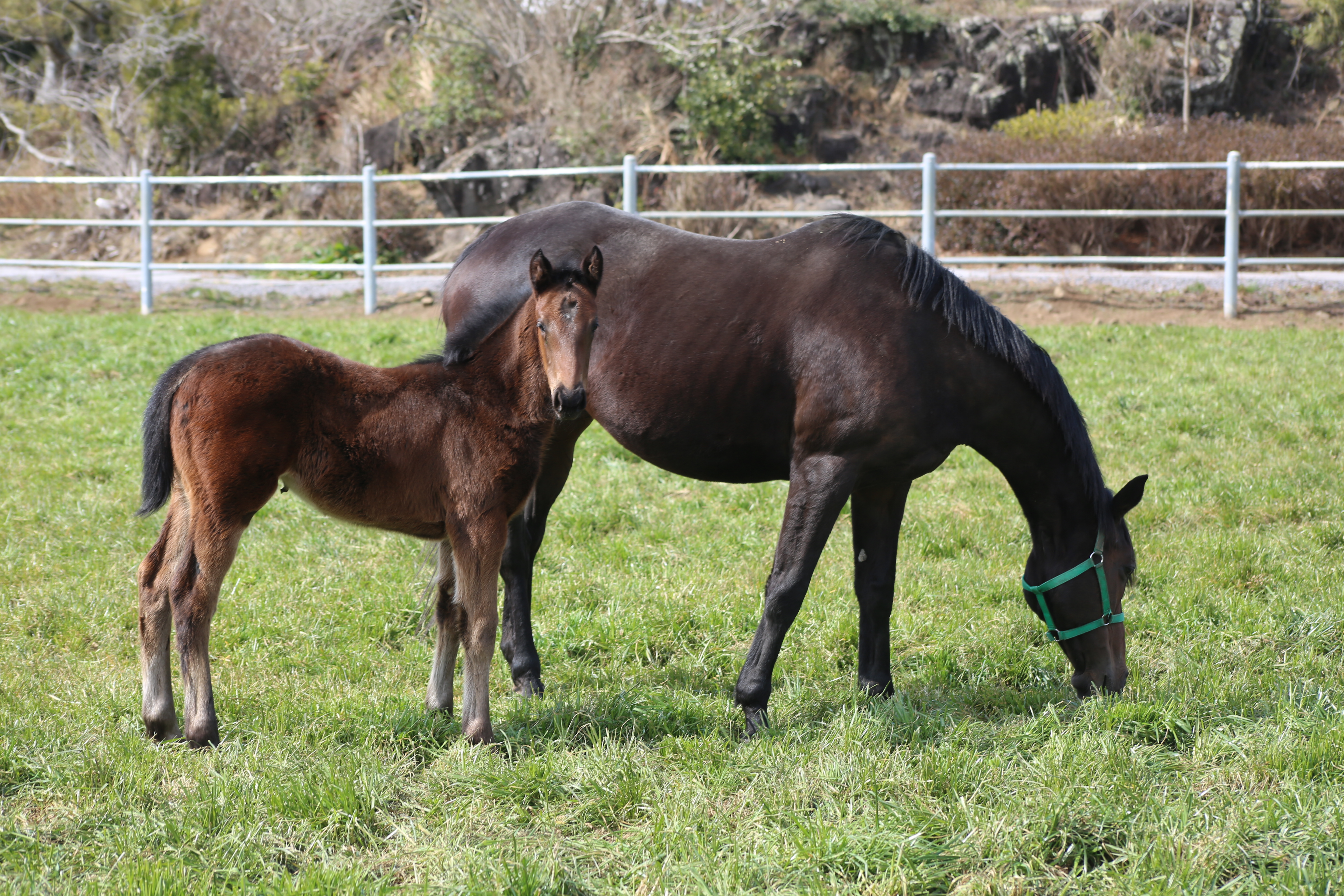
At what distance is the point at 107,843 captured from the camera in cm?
311

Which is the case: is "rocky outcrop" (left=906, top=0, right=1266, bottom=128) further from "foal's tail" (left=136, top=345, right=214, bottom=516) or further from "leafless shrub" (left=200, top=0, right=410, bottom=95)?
"foal's tail" (left=136, top=345, right=214, bottom=516)

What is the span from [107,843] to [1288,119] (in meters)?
22.1

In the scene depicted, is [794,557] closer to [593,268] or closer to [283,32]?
[593,268]

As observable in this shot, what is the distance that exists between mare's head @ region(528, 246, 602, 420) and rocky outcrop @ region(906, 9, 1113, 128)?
18435 millimetres

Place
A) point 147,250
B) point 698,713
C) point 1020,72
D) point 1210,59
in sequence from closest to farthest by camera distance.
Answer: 1. point 698,713
2. point 147,250
3. point 1210,59
4. point 1020,72

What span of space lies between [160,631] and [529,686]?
1.49 meters

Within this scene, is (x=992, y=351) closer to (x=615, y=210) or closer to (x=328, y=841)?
(x=615, y=210)

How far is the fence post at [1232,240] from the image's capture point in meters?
12.0

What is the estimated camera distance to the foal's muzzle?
348cm

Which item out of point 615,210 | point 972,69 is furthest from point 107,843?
point 972,69

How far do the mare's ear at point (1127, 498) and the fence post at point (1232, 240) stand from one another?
898 cm

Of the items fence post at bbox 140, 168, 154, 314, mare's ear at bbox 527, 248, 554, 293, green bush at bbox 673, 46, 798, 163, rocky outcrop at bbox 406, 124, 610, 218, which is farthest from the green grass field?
green bush at bbox 673, 46, 798, 163

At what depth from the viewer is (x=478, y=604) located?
3883mm

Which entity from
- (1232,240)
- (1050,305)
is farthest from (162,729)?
(1232,240)
